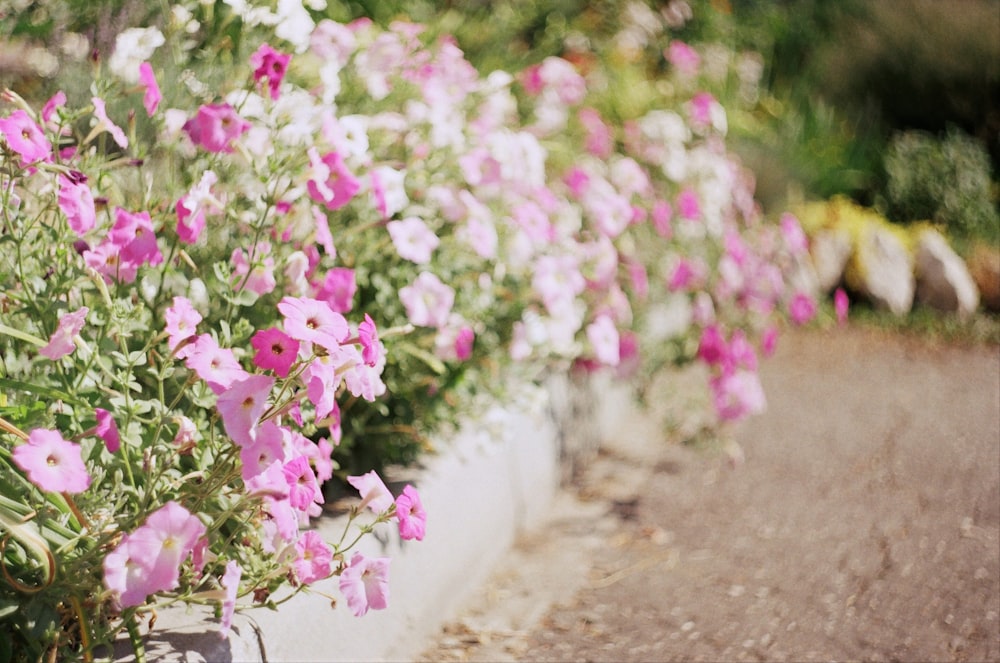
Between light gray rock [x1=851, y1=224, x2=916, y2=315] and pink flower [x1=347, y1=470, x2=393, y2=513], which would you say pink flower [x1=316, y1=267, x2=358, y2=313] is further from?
light gray rock [x1=851, y1=224, x2=916, y2=315]

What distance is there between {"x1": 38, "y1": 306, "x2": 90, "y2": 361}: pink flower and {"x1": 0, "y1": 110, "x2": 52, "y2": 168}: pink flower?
27 cm

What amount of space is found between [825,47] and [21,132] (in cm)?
792

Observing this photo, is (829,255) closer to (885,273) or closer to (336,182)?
(885,273)

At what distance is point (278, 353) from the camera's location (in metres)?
1.49

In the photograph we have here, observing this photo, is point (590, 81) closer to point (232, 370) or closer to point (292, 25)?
point (292, 25)

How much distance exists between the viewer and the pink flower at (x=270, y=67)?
1914mm

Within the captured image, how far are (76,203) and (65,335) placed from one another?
25cm

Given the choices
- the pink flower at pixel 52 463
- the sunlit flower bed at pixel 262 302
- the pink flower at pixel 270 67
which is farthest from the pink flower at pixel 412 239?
the pink flower at pixel 52 463

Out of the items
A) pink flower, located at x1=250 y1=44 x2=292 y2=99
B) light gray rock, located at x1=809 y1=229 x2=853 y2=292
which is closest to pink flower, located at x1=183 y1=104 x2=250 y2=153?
pink flower, located at x1=250 y1=44 x2=292 y2=99

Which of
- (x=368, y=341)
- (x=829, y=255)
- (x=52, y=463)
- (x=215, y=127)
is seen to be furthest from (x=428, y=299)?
(x=829, y=255)

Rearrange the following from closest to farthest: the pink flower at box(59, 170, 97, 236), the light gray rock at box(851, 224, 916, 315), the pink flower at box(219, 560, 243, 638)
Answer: the pink flower at box(219, 560, 243, 638) → the pink flower at box(59, 170, 97, 236) → the light gray rock at box(851, 224, 916, 315)

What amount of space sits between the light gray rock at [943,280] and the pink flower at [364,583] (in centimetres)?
463

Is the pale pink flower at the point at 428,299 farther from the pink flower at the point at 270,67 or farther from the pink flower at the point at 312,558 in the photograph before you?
the pink flower at the point at 312,558

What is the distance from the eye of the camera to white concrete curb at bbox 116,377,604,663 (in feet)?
5.89
